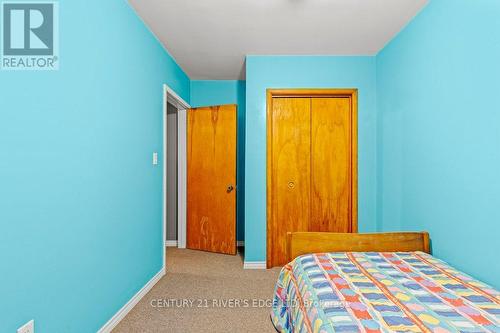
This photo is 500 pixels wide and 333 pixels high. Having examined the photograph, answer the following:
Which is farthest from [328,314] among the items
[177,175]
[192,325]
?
[177,175]

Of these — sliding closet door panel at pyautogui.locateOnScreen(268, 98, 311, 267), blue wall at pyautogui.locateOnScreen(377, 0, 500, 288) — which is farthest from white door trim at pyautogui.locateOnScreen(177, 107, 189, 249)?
blue wall at pyautogui.locateOnScreen(377, 0, 500, 288)

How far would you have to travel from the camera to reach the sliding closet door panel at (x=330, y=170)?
313 cm

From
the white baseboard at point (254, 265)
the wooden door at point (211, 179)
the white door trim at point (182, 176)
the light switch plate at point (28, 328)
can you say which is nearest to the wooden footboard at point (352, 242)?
the white baseboard at point (254, 265)

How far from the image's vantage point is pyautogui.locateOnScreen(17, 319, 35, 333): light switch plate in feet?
3.89

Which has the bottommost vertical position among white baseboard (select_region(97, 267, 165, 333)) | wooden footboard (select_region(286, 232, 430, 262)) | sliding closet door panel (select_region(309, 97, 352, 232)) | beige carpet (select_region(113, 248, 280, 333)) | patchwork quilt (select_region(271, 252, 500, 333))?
beige carpet (select_region(113, 248, 280, 333))

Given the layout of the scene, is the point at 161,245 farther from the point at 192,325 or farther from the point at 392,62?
the point at 392,62

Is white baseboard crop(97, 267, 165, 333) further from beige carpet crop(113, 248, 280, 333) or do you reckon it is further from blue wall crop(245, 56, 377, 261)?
blue wall crop(245, 56, 377, 261)

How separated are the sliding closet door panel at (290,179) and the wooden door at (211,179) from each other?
0.69m

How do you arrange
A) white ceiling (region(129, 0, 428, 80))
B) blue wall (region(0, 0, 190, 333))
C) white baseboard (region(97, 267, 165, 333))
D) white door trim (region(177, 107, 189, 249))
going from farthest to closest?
white door trim (region(177, 107, 189, 249)) < white ceiling (region(129, 0, 428, 80)) < white baseboard (region(97, 267, 165, 333)) < blue wall (region(0, 0, 190, 333))

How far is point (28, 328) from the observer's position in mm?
1220

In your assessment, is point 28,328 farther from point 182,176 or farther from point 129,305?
point 182,176

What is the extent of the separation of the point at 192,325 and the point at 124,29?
2.38 m

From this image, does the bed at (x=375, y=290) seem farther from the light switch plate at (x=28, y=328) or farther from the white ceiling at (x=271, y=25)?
the white ceiling at (x=271, y=25)

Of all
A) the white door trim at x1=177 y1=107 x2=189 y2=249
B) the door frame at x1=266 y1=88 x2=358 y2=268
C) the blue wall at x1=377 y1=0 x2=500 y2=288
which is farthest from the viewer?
the white door trim at x1=177 y1=107 x2=189 y2=249
